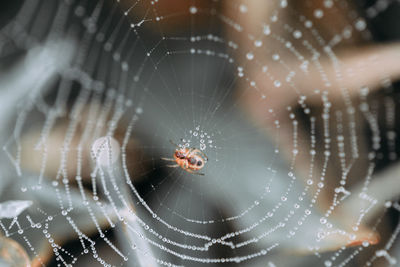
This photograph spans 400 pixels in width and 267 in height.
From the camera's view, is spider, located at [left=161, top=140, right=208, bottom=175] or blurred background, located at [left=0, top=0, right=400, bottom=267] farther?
spider, located at [left=161, top=140, right=208, bottom=175]

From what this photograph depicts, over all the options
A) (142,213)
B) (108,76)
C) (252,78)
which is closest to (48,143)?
(108,76)

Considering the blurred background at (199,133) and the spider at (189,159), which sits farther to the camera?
the spider at (189,159)

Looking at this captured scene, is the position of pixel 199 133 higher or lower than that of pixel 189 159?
higher

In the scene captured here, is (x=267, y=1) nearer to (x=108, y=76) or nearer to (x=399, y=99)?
(x=399, y=99)
